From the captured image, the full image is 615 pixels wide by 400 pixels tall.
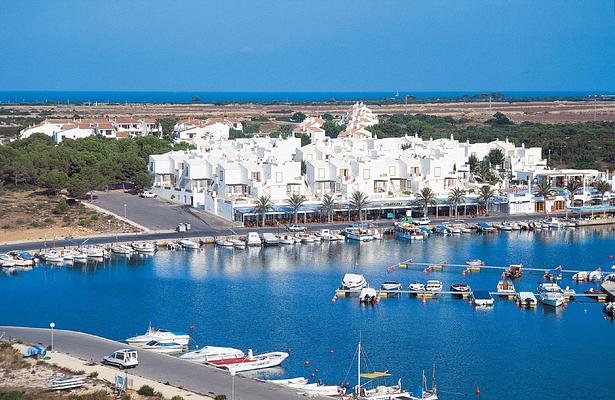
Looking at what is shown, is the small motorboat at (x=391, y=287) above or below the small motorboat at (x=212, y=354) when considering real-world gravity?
above

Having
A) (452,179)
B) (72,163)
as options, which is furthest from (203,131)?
(452,179)

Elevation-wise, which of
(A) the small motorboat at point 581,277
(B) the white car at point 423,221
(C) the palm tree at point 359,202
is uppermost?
(C) the palm tree at point 359,202

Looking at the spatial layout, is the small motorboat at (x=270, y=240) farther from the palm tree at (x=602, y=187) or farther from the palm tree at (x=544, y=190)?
the palm tree at (x=602, y=187)

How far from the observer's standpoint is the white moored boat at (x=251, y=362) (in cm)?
2744

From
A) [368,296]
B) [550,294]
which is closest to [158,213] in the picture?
[368,296]

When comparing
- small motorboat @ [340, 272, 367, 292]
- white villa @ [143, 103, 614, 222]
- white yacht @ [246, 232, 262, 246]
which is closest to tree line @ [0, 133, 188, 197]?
white villa @ [143, 103, 614, 222]

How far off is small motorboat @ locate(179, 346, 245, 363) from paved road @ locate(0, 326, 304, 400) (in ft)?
1.80

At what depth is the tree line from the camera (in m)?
54.1

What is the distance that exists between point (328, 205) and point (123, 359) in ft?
85.2

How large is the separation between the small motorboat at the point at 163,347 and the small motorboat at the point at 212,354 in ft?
3.40

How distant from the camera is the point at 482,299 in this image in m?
35.7

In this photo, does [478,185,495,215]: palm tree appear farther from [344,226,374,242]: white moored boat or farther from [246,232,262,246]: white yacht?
[246,232,262,246]: white yacht

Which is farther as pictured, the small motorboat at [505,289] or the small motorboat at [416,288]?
the small motorboat at [416,288]

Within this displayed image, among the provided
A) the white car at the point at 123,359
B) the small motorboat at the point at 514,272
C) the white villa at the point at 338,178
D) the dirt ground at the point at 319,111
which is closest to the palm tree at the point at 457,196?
the white villa at the point at 338,178
